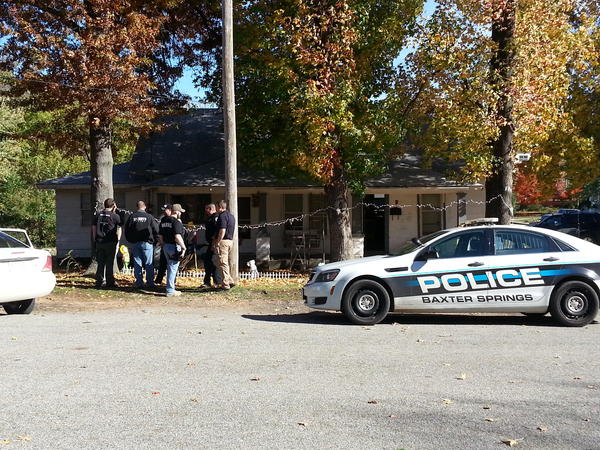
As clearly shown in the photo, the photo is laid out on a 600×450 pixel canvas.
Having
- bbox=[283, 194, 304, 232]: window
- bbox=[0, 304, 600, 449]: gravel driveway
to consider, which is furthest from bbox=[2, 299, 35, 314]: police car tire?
bbox=[283, 194, 304, 232]: window

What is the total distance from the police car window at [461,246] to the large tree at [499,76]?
5.73 metres

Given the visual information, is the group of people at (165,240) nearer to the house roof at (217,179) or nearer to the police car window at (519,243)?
the house roof at (217,179)

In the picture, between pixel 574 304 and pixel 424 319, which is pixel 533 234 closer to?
pixel 574 304

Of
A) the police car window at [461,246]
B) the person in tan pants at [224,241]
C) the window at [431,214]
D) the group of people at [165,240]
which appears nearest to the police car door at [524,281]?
the police car window at [461,246]

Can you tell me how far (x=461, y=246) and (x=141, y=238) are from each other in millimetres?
6849

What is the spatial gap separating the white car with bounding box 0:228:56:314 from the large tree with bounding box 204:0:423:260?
280 inches

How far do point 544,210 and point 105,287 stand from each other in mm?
60810

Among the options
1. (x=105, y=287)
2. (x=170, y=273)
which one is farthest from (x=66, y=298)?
(x=170, y=273)

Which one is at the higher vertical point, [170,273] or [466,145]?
[466,145]

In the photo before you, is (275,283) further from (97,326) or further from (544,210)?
(544,210)

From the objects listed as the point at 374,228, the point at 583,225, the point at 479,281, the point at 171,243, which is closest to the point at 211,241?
Answer: the point at 171,243

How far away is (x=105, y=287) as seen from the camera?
14.1 meters

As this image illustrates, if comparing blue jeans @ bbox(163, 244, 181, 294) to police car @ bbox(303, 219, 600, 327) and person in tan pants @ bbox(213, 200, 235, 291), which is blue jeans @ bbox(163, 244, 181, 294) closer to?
person in tan pants @ bbox(213, 200, 235, 291)

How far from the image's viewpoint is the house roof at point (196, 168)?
19.6 m
